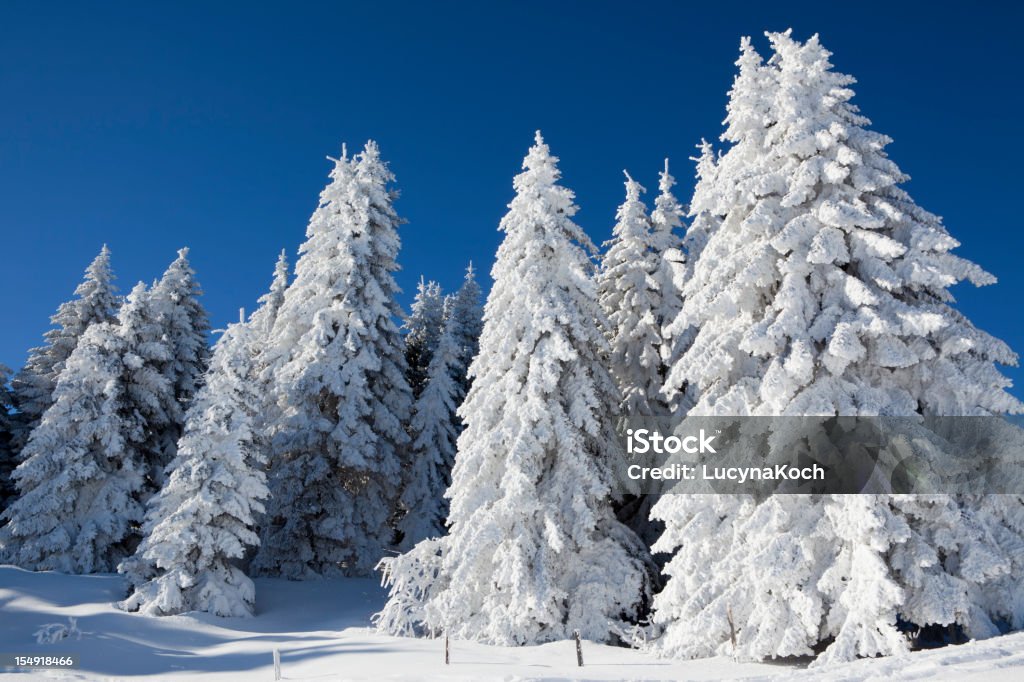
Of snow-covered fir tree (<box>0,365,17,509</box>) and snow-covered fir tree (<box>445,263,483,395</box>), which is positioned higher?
snow-covered fir tree (<box>445,263,483,395</box>)

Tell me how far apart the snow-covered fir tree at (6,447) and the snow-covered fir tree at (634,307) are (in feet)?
97.4

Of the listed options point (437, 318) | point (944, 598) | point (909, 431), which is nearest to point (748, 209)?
point (909, 431)

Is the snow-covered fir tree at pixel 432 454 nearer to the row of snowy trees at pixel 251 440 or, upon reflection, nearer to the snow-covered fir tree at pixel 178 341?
the row of snowy trees at pixel 251 440

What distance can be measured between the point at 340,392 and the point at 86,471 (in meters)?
9.47

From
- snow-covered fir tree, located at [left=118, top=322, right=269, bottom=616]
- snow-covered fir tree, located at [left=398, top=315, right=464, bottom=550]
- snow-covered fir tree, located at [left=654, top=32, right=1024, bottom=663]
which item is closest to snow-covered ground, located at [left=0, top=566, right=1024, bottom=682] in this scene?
snow-covered fir tree, located at [left=118, top=322, right=269, bottom=616]

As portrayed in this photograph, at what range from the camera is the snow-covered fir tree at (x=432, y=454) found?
1170 inches

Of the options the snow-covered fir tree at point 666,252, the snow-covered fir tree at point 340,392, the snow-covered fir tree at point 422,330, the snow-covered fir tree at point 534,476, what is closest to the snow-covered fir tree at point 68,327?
the snow-covered fir tree at point 340,392

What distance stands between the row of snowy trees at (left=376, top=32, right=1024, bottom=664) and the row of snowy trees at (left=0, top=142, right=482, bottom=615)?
6.96 metres

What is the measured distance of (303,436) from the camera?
26969 millimetres

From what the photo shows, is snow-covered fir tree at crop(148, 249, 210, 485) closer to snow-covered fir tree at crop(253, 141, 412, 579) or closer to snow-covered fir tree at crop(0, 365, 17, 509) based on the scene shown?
snow-covered fir tree at crop(253, 141, 412, 579)

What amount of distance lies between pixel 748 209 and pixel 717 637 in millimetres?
9365

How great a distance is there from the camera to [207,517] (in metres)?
22.4

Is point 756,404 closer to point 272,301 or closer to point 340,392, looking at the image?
point 340,392

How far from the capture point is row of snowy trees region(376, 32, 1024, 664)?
13.2m
